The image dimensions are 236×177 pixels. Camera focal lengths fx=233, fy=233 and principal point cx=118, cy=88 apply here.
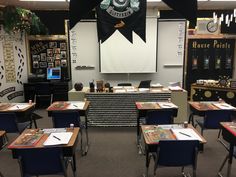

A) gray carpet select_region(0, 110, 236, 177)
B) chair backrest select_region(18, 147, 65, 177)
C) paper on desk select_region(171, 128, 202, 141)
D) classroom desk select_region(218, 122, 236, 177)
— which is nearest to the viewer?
chair backrest select_region(18, 147, 65, 177)

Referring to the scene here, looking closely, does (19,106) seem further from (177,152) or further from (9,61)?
(177,152)

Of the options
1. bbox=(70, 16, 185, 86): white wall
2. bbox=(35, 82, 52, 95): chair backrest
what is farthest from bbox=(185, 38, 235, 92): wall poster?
bbox=(35, 82, 52, 95): chair backrest

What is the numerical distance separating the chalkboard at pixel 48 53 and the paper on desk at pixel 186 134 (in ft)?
16.4

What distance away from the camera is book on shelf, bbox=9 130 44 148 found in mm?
2406

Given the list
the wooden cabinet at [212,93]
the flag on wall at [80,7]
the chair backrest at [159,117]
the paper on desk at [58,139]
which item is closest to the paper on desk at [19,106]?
the paper on desk at [58,139]

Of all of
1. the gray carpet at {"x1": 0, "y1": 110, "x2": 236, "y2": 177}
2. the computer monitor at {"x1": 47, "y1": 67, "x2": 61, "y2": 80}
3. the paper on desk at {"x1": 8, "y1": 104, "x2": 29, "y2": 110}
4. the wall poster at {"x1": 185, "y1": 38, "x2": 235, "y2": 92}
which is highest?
the wall poster at {"x1": 185, "y1": 38, "x2": 235, "y2": 92}

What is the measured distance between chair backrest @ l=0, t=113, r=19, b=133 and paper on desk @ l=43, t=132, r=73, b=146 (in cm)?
122

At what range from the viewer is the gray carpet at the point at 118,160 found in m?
3.26

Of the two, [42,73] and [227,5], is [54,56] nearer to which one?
[42,73]

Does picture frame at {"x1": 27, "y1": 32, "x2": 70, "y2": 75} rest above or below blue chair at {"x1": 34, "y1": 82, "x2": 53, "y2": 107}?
above

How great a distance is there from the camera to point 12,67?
6406 millimetres

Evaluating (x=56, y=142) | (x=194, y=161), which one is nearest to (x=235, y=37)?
(x=194, y=161)

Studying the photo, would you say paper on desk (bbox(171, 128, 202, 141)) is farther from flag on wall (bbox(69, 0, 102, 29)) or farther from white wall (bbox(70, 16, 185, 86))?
white wall (bbox(70, 16, 185, 86))

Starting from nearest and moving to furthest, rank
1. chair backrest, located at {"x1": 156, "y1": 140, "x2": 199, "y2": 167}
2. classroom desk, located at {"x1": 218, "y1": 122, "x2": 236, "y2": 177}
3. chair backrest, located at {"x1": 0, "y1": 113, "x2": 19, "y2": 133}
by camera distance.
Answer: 1. chair backrest, located at {"x1": 156, "y1": 140, "x2": 199, "y2": 167}
2. classroom desk, located at {"x1": 218, "y1": 122, "x2": 236, "y2": 177}
3. chair backrest, located at {"x1": 0, "y1": 113, "x2": 19, "y2": 133}
